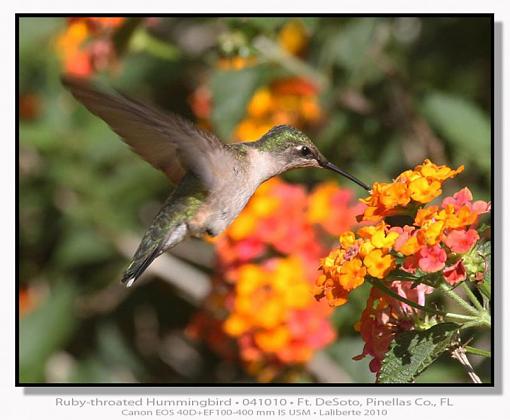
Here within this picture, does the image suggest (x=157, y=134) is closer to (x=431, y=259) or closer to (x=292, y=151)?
(x=292, y=151)

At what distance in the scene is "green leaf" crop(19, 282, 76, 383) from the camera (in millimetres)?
3238

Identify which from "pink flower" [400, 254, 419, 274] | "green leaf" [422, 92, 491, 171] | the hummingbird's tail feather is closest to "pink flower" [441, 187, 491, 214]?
"pink flower" [400, 254, 419, 274]

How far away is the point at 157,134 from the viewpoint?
190 cm

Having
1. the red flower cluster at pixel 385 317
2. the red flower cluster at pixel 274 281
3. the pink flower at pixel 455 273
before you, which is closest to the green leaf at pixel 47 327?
the red flower cluster at pixel 274 281

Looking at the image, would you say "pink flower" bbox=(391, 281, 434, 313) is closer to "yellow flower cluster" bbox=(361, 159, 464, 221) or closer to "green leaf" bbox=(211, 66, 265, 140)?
"yellow flower cluster" bbox=(361, 159, 464, 221)

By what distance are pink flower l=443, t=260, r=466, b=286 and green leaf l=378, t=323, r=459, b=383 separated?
8cm

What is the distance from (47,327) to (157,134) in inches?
65.8

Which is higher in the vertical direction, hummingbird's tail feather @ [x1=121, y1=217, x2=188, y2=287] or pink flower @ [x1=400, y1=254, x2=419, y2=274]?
hummingbird's tail feather @ [x1=121, y1=217, x2=188, y2=287]

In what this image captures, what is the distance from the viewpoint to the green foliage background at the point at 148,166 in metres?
2.81

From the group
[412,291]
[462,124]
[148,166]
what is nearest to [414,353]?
[412,291]

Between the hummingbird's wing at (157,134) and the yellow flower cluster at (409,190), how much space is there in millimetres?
408

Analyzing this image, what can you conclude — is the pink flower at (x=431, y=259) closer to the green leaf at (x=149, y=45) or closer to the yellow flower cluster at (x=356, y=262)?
the yellow flower cluster at (x=356, y=262)

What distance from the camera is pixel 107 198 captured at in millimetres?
3199

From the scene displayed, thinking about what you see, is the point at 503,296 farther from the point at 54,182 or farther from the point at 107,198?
the point at 54,182
